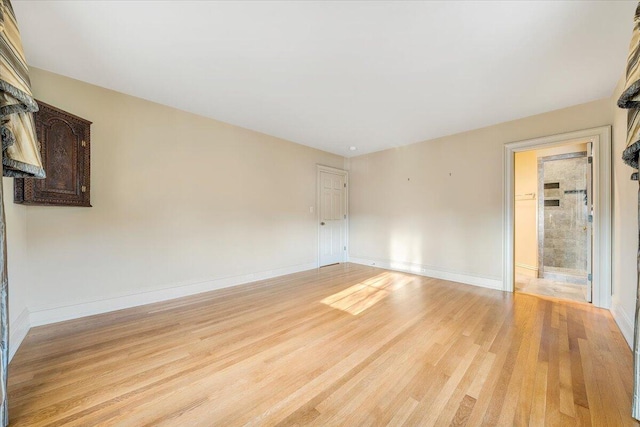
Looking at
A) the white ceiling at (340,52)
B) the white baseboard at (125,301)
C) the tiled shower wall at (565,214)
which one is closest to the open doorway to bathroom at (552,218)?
Answer: the tiled shower wall at (565,214)

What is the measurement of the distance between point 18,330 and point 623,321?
571cm

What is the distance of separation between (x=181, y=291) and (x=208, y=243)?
747 mm

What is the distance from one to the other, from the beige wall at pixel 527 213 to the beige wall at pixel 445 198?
1.62m

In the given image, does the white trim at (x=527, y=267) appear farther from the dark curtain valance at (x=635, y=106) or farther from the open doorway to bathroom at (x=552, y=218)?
the dark curtain valance at (x=635, y=106)

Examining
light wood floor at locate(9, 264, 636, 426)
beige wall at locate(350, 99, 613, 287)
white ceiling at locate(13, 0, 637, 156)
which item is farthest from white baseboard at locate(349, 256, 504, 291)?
white ceiling at locate(13, 0, 637, 156)

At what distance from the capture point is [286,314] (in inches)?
113

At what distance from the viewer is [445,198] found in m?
4.46

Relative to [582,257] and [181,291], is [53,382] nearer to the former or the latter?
[181,291]

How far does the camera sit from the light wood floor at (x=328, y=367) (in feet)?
4.73

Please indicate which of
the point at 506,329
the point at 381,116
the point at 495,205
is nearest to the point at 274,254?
the point at 381,116

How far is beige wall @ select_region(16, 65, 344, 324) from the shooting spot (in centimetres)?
262

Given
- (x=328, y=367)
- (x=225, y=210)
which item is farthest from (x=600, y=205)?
(x=225, y=210)

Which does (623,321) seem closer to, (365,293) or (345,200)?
(365,293)

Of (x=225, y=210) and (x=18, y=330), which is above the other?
(x=225, y=210)
